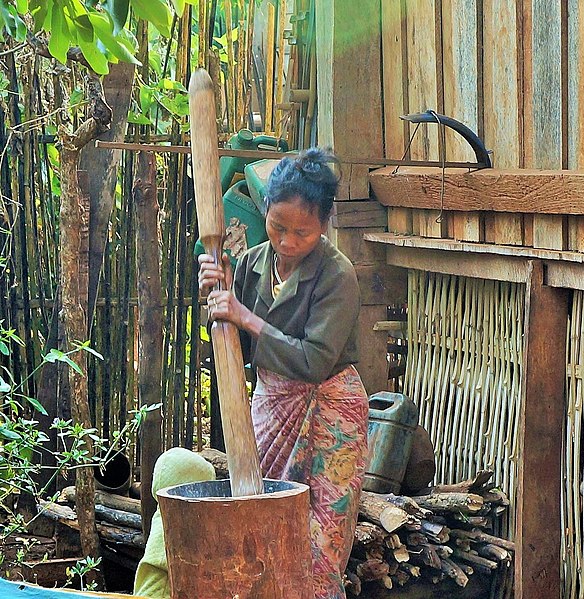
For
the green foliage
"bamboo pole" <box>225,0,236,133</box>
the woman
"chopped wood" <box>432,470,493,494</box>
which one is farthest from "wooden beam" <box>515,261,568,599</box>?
"bamboo pole" <box>225,0,236,133</box>

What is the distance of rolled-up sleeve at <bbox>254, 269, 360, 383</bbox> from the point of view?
339 cm

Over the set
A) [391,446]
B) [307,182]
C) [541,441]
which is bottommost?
[391,446]

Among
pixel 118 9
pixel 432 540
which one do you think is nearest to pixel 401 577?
pixel 432 540

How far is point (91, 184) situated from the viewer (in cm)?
516

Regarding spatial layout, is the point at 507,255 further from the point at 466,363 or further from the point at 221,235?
the point at 221,235

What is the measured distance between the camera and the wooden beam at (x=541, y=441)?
166 inches

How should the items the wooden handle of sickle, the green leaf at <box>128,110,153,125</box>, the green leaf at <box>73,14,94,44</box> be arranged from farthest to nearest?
1. the green leaf at <box>128,110,153,125</box>
2. the wooden handle of sickle
3. the green leaf at <box>73,14,94,44</box>

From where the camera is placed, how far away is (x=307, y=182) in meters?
3.46

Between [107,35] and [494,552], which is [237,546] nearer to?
[107,35]

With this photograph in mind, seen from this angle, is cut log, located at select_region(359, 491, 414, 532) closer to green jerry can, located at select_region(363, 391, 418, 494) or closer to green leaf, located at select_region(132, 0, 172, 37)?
green jerry can, located at select_region(363, 391, 418, 494)

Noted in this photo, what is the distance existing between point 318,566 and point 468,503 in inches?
45.9

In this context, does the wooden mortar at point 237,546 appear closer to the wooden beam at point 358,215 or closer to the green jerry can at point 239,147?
the wooden beam at point 358,215

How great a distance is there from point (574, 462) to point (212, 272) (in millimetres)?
1900

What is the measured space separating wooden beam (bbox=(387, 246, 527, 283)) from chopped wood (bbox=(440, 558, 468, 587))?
3.93 ft
